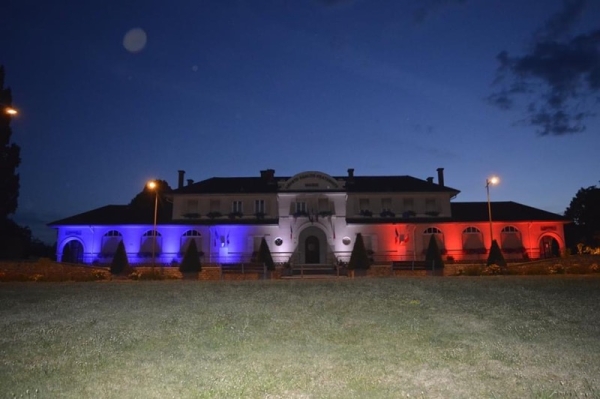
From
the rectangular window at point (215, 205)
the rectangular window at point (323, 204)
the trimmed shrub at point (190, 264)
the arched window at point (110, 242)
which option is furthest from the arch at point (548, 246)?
the arched window at point (110, 242)

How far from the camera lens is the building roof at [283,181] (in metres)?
44.9

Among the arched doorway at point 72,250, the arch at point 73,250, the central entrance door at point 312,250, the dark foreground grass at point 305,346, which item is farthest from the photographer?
the arched doorway at point 72,250

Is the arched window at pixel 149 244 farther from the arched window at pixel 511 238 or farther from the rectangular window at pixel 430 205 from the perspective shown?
the arched window at pixel 511 238

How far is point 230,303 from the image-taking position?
1451 cm

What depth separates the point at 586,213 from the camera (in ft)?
176

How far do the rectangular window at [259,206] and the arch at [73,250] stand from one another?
1706 cm

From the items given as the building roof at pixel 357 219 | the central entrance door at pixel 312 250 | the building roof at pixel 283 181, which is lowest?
the central entrance door at pixel 312 250

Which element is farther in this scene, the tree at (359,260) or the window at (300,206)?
the window at (300,206)

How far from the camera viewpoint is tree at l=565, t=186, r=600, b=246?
51.0 metres

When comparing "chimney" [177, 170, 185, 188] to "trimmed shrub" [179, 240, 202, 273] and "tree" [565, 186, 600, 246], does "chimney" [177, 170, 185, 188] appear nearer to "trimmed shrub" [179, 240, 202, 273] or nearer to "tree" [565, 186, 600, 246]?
"trimmed shrub" [179, 240, 202, 273]

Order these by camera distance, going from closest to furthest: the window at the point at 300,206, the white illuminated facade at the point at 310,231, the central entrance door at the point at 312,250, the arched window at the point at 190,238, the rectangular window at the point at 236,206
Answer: the white illuminated facade at the point at 310,231 → the arched window at the point at 190,238 → the window at the point at 300,206 → the central entrance door at the point at 312,250 → the rectangular window at the point at 236,206

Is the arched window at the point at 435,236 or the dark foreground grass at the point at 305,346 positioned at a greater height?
the arched window at the point at 435,236

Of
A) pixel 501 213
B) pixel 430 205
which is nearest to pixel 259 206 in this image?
pixel 430 205

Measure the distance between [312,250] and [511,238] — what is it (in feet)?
61.3
